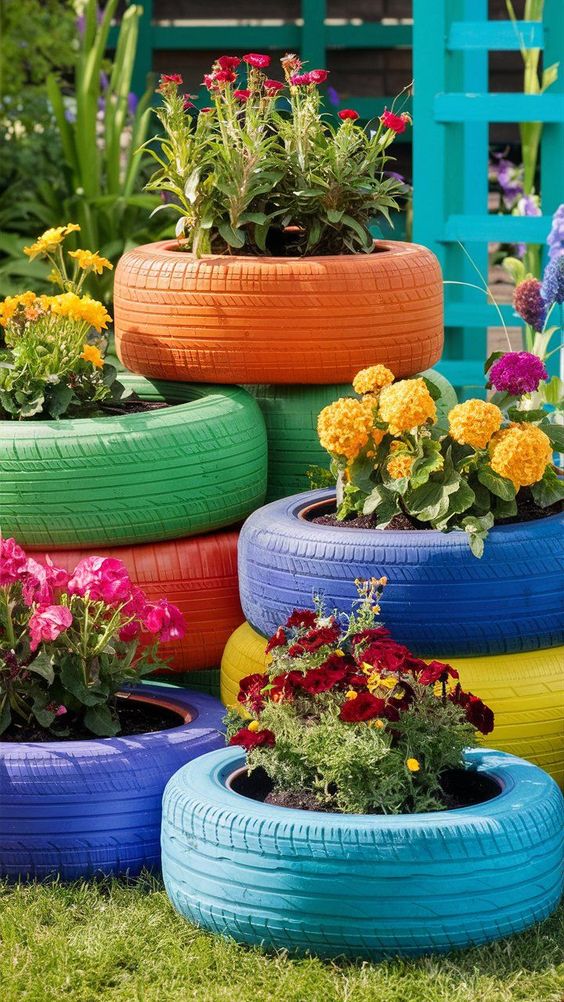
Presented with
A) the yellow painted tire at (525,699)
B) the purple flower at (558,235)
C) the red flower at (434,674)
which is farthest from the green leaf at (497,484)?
the purple flower at (558,235)

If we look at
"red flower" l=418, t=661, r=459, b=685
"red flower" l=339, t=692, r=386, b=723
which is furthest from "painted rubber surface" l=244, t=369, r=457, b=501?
"red flower" l=339, t=692, r=386, b=723

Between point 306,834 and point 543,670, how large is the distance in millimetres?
935

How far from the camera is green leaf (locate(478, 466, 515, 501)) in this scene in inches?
133

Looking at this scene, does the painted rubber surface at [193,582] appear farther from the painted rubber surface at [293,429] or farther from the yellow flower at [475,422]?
the yellow flower at [475,422]

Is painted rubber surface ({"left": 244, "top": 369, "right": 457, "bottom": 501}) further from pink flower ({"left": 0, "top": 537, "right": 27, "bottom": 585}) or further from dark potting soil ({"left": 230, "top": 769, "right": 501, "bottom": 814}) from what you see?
dark potting soil ({"left": 230, "top": 769, "right": 501, "bottom": 814})

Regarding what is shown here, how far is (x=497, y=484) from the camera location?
134 inches

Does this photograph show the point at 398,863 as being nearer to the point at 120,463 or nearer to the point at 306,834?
the point at 306,834

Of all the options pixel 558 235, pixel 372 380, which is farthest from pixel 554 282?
pixel 372 380

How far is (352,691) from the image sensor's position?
9.57 feet

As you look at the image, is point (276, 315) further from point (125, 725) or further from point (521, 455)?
point (125, 725)

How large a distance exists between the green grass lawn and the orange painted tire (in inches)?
67.1

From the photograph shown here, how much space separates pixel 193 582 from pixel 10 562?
0.68m

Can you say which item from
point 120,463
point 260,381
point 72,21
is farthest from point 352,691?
point 72,21

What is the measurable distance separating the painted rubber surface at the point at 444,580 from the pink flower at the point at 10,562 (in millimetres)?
592
